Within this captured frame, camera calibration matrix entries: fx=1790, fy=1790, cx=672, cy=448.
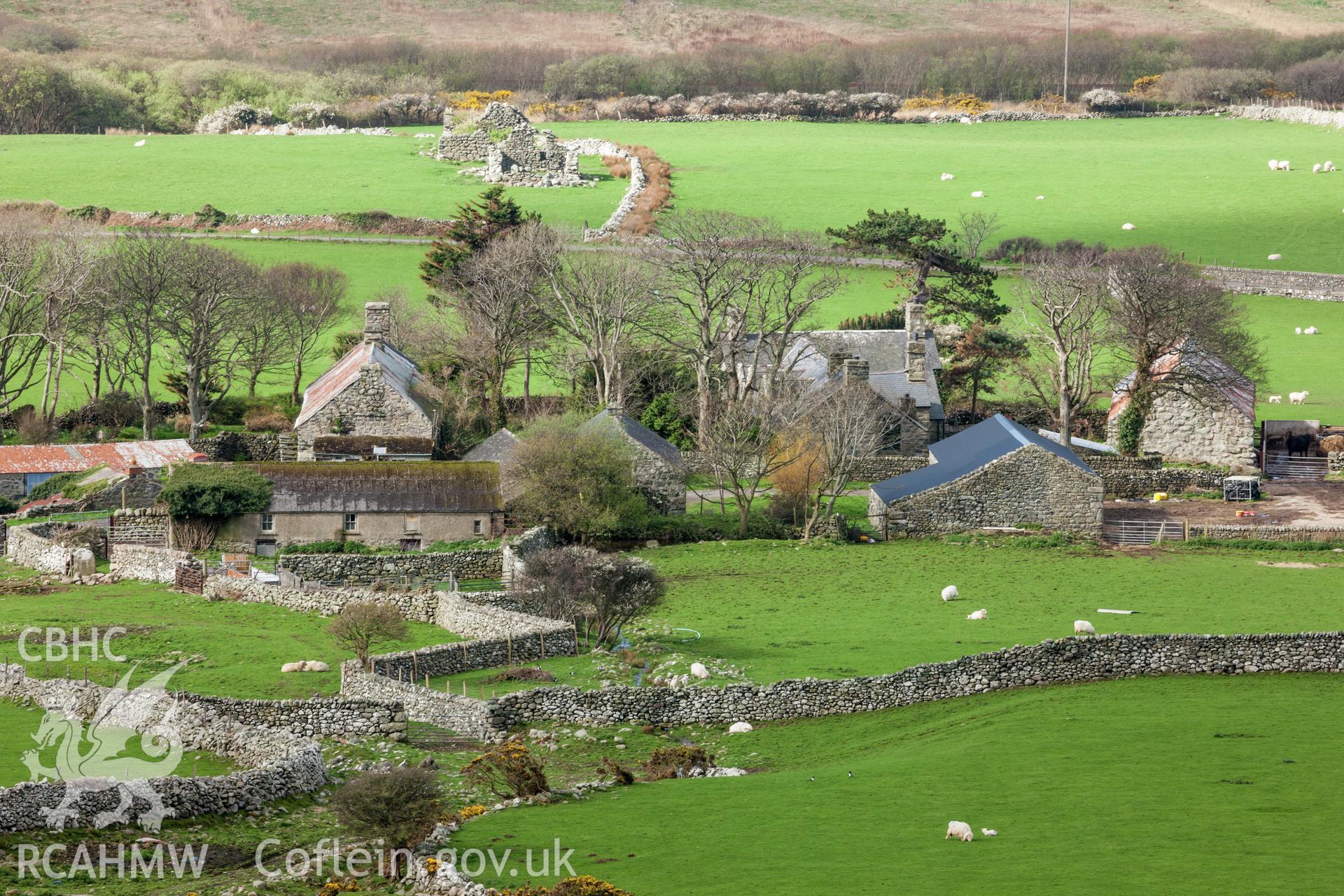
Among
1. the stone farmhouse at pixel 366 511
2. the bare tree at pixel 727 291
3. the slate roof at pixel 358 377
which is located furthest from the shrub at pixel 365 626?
the bare tree at pixel 727 291

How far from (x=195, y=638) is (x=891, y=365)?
39.6 meters

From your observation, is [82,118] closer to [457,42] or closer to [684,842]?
[457,42]

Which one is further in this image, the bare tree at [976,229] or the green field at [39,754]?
the bare tree at [976,229]

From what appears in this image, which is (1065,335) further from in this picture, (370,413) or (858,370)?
(370,413)

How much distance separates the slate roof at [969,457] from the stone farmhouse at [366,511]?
1331cm

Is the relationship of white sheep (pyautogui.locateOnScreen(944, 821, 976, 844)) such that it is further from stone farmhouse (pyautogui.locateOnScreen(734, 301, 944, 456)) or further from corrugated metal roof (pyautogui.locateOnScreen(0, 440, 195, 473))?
corrugated metal roof (pyautogui.locateOnScreen(0, 440, 195, 473))

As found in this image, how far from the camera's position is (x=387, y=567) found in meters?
53.0

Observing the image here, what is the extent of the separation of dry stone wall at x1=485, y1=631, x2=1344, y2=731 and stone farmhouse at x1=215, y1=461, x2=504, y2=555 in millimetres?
20504

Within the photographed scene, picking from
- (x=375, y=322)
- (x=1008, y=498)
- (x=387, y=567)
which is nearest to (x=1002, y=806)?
(x=387, y=567)

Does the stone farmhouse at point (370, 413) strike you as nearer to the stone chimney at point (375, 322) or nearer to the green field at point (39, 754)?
the stone chimney at point (375, 322)

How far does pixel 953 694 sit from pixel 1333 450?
120 ft

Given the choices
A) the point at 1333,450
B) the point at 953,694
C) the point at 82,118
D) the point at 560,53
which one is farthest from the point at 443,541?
the point at 560,53

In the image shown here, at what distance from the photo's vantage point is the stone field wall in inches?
2073

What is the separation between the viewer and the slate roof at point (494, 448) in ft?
208
